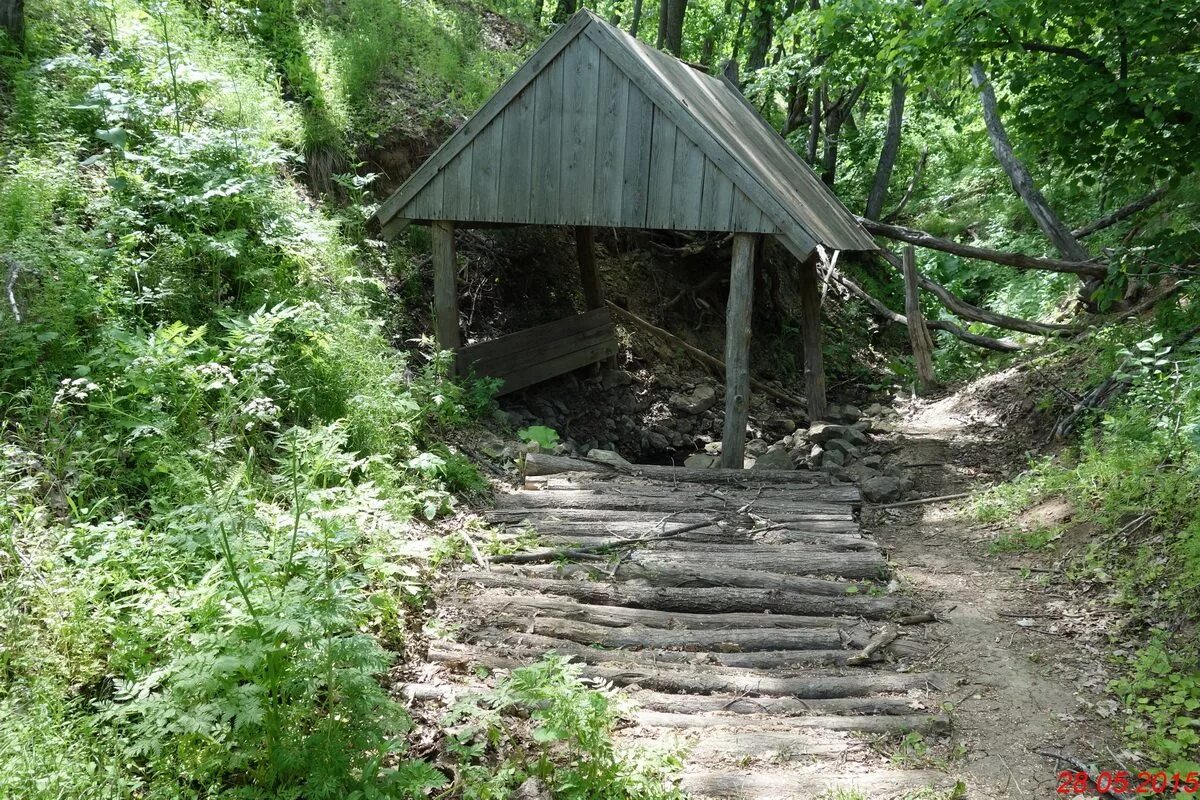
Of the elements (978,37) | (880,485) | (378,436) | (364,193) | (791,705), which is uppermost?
(978,37)

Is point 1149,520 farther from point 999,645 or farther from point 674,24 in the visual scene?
point 674,24

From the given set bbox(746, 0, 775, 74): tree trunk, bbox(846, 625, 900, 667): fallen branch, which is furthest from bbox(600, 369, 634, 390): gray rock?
bbox(746, 0, 775, 74): tree trunk

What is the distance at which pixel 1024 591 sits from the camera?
5824 mm

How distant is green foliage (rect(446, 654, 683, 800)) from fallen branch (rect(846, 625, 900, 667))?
1.46 m

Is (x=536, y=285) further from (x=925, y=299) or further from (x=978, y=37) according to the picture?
(x=925, y=299)

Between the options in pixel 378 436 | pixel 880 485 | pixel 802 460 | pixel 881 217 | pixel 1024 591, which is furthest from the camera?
pixel 881 217

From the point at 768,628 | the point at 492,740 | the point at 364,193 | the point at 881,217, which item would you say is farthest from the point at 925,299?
the point at 492,740

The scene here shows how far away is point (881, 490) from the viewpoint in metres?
7.98

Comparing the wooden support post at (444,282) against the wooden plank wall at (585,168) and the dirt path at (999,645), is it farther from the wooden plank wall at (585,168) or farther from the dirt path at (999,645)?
the dirt path at (999,645)

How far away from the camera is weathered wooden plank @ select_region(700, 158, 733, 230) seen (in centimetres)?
764

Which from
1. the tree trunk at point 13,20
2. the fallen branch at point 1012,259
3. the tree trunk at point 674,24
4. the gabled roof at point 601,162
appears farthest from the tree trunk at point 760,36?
the tree trunk at point 13,20

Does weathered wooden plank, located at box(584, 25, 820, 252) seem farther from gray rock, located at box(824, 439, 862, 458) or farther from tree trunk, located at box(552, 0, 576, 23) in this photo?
tree trunk, located at box(552, 0, 576, 23)

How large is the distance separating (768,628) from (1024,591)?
1936 mm
